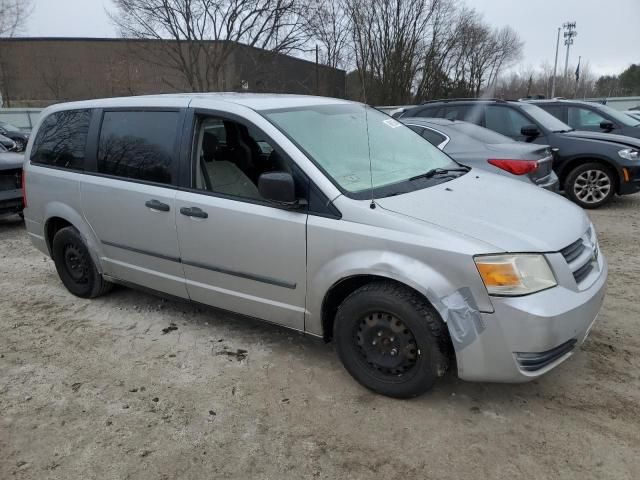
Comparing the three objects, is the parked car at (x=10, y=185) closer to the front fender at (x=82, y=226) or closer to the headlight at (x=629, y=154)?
the front fender at (x=82, y=226)

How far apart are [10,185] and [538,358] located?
7.63m

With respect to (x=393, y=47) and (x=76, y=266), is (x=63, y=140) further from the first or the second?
(x=393, y=47)

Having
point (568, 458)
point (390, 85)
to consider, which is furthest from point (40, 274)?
point (390, 85)

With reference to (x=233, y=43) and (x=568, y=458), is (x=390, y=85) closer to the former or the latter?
(x=233, y=43)

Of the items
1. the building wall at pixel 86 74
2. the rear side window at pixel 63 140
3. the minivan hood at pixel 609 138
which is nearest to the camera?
the rear side window at pixel 63 140

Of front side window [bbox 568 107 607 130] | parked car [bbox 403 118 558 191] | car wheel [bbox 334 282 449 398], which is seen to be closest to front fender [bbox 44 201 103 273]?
car wheel [bbox 334 282 449 398]

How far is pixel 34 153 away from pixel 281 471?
3.80 meters

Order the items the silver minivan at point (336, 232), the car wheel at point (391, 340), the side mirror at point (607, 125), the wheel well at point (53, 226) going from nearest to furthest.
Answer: the silver minivan at point (336, 232), the car wheel at point (391, 340), the wheel well at point (53, 226), the side mirror at point (607, 125)

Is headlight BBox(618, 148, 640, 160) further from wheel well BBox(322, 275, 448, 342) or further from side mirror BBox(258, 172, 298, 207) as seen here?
side mirror BBox(258, 172, 298, 207)

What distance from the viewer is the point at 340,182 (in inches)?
123

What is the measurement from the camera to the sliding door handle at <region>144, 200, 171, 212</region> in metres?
3.66

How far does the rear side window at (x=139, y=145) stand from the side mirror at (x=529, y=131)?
5.99m

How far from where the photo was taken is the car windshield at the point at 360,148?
3.22m

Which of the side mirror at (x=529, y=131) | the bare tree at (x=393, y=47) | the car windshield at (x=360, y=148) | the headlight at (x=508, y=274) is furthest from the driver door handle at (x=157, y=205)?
the bare tree at (x=393, y=47)
